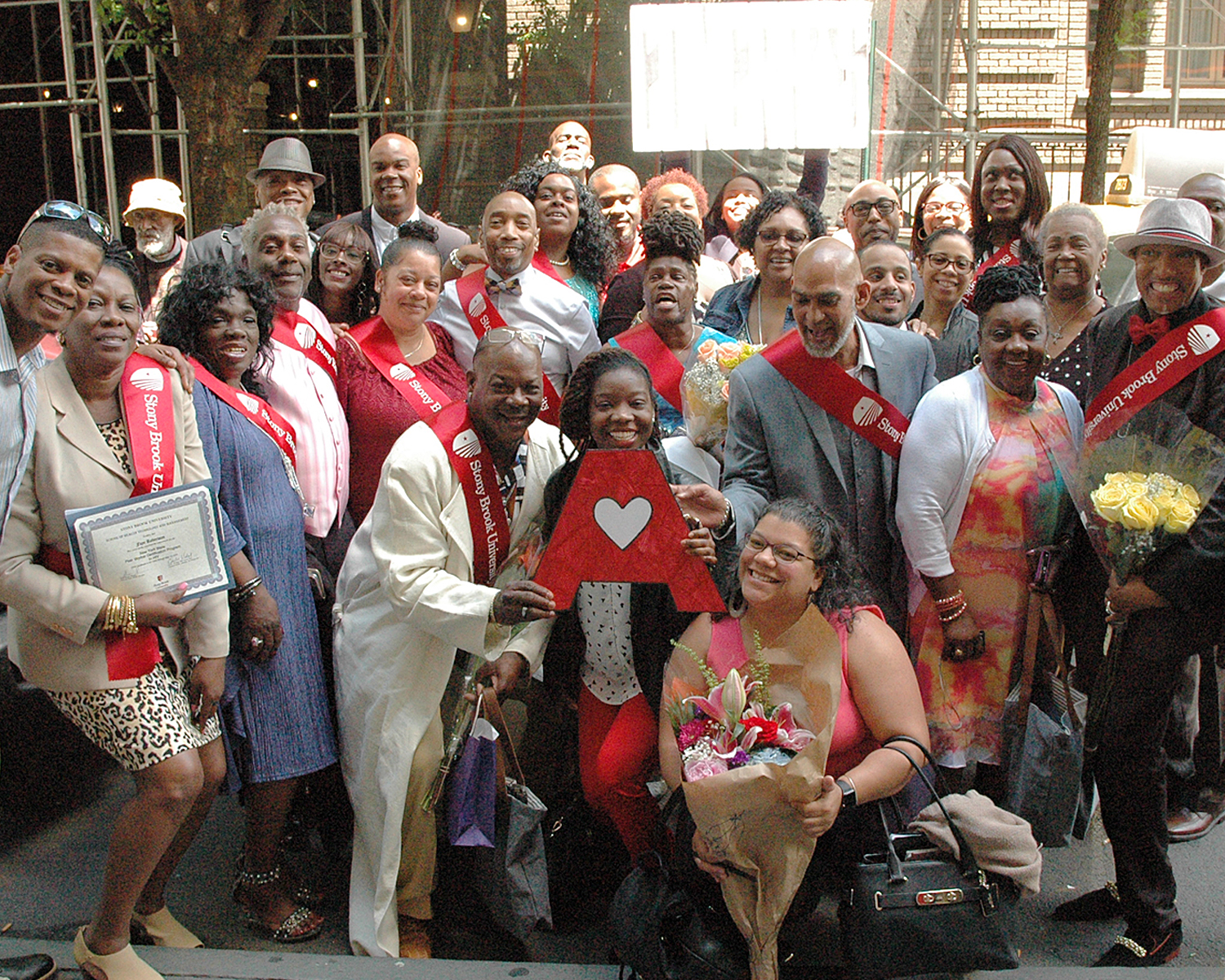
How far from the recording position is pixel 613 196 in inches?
221

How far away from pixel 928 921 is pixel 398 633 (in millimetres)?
1671

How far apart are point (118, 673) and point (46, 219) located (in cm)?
123

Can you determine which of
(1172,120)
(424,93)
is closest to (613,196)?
(424,93)

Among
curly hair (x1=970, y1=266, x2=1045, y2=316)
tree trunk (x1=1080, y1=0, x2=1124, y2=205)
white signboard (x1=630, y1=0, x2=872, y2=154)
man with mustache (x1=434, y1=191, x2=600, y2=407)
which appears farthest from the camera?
tree trunk (x1=1080, y1=0, x2=1124, y2=205)

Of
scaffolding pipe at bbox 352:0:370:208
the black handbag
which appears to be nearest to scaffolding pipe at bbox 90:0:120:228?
scaffolding pipe at bbox 352:0:370:208

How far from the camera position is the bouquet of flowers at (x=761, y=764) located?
2.65 m

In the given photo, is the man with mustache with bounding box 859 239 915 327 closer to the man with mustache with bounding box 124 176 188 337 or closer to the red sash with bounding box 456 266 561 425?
the red sash with bounding box 456 266 561 425

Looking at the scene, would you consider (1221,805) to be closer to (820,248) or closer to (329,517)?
(820,248)

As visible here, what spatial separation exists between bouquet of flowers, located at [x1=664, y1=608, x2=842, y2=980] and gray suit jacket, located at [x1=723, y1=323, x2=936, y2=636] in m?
0.63

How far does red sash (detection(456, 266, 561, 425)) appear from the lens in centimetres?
437

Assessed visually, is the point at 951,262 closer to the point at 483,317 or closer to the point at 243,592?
the point at 483,317

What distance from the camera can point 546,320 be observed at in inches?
177

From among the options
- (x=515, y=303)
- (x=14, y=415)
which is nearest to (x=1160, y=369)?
(x=515, y=303)

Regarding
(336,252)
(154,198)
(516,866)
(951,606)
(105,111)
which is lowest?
(516,866)
